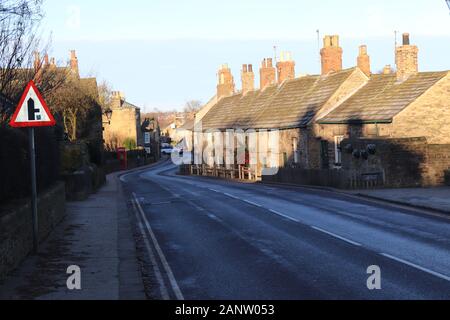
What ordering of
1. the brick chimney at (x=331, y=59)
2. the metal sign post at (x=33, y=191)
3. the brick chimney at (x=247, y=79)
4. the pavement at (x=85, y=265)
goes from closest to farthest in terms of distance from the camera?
the pavement at (x=85, y=265), the metal sign post at (x=33, y=191), the brick chimney at (x=331, y=59), the brick chimney at (x=247, y=79)

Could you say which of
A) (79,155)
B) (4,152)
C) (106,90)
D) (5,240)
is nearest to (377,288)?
→ (5,240)

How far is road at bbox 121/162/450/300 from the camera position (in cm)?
994

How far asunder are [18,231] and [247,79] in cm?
5658

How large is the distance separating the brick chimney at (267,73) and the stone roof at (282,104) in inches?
42.2

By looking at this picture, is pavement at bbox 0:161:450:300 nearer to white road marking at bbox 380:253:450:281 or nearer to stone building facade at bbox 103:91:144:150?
white road marking at bbox 380:253:450:281

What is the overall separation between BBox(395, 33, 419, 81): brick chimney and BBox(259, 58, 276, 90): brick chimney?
23696 mm

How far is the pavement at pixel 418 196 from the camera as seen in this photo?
71.1ft

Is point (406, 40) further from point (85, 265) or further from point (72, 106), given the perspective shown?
point (85, 265)

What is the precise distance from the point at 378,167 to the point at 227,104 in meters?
39.8

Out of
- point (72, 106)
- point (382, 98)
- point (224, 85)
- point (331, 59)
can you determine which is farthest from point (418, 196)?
point (224, 85)

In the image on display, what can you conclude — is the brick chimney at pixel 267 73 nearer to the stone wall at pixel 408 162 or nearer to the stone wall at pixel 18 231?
the stone wall at pixel 408 162

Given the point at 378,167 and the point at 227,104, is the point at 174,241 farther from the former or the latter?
the point at 227,104

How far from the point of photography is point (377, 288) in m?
9.77

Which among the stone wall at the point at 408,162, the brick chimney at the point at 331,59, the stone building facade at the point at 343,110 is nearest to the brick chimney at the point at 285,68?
the stone building facade at the point at 343,110
